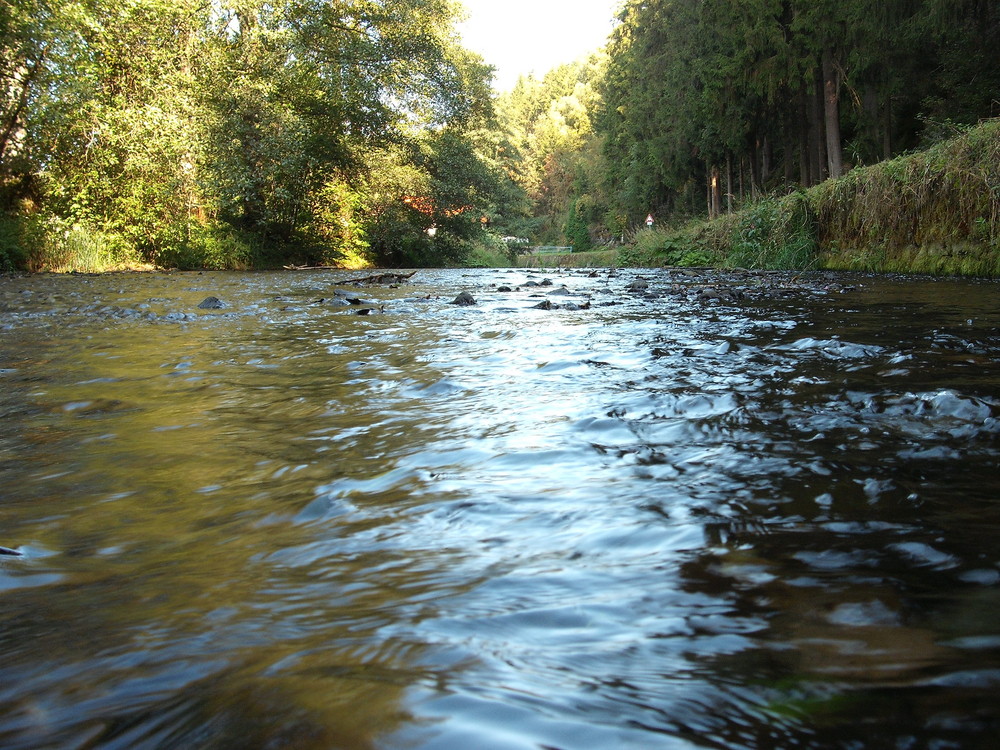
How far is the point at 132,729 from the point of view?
34.8 inches

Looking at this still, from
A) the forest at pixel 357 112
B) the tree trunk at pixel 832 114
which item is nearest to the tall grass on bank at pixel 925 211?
the forest at pixel 357 112

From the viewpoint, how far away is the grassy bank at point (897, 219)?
8.78 metres

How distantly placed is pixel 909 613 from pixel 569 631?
1.79 feet

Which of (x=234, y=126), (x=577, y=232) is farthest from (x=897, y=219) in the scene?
(x=577, y=232)

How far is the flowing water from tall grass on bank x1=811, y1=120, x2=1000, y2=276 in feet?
22.4

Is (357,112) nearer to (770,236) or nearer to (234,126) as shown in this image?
(234,126)

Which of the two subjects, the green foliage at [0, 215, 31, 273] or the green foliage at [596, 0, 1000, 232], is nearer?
the green foliage at [0, 215, 31, 273]

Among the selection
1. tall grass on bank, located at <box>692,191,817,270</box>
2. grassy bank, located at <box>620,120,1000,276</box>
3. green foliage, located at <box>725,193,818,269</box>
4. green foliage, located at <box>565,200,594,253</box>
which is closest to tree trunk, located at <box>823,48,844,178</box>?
tall grass on bank, located at <box>692,191,817,270</box>

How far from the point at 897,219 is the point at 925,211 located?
26.5 inches

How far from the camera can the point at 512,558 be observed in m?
1.40

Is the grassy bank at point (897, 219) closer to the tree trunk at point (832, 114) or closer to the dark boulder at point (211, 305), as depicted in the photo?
the tree trunk at point (832, 114)

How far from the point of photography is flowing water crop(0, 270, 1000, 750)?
885 mm

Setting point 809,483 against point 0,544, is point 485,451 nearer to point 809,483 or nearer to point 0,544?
point 809,483

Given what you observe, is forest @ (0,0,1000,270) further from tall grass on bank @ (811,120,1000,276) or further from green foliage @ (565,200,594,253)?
green foliage @ (565,200,594,253)
